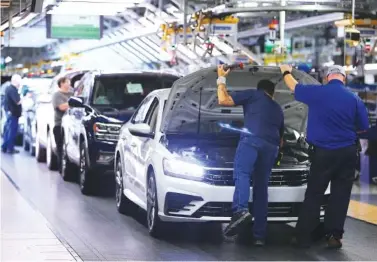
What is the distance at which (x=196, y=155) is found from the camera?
11.0 meters

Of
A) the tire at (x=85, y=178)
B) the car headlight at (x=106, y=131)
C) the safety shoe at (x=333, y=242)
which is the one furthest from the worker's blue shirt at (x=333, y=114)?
the tire at (x=85, y=178)

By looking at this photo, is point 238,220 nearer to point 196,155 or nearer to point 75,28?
point 196,155

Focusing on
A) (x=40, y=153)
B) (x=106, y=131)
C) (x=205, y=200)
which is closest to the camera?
(x=205, y=200)

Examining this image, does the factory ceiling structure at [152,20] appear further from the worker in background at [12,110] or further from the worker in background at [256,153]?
the worker in background at [256,153]

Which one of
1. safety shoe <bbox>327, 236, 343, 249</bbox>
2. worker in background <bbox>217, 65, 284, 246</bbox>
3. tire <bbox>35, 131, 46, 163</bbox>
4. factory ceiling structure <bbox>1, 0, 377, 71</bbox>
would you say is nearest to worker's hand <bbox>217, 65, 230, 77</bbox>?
worker in background <bbox>217, 65, 284, 246</bbox>

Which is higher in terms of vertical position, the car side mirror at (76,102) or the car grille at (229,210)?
the car side mirror at (76,102)

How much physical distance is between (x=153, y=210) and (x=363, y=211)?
4309 mm

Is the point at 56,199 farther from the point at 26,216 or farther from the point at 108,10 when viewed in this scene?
the point at 108,10

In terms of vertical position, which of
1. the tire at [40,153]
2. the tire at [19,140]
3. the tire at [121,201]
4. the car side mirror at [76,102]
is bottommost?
the tire at [19,140]

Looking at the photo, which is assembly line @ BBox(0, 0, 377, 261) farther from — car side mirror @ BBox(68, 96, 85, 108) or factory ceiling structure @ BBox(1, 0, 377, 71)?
factory ceiling structure @ BBox(1, 0, 377, 71)

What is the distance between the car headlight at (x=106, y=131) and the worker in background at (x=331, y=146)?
5.60 metres

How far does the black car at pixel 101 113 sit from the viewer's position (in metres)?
15.7

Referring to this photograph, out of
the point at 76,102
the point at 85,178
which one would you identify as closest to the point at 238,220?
the point at 85,178

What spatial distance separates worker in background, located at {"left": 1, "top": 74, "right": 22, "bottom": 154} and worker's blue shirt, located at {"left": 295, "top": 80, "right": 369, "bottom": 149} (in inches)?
609
